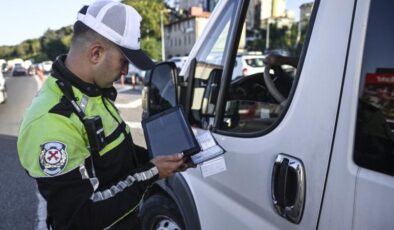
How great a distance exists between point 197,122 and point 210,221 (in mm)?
562

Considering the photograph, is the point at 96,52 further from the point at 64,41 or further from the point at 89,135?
the point at 64,41

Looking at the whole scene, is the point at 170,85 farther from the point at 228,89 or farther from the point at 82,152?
the point at 82,152

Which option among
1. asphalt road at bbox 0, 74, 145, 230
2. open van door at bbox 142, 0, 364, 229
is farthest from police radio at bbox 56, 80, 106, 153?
asphalt road at bbox 0, 74, 145, 230

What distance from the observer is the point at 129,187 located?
1.60m

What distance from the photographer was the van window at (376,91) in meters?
1.34

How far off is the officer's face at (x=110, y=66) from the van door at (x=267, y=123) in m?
0.65

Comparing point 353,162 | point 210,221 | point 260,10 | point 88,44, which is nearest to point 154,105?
point 210,221

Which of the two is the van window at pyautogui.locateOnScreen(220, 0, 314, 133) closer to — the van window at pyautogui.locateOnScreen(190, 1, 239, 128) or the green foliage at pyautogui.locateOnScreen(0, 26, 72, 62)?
the van window at pyautogui.locateOnScreen(190, 1, 239, 128)

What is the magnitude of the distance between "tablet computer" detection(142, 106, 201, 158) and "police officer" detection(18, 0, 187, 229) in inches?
3.9

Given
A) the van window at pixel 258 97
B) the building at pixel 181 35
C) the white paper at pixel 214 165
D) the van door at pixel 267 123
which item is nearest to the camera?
the van door at pixel 267 123

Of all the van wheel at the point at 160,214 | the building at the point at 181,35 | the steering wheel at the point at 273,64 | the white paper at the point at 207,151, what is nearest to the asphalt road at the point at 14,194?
the van wheel at the point at 160,214

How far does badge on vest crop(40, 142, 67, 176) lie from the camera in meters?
1.40

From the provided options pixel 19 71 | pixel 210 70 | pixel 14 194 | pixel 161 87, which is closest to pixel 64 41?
pixel 19 71

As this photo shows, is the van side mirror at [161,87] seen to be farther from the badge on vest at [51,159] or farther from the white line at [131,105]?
the white line at [131,105]
